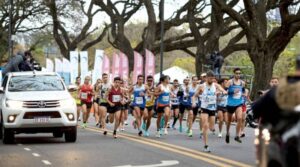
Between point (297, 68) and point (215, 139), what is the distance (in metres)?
13.9

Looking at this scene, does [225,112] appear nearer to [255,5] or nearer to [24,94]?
[24,94]

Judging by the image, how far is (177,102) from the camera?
25219 millimetres

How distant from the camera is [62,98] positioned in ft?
58.5

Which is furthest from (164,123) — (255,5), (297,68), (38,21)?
(38,21)

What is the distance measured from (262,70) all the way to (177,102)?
883 cm

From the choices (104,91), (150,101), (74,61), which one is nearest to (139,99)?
(150,101)

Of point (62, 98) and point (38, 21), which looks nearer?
point (62, 98)

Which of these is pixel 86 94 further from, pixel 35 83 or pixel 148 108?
pixel 35 83

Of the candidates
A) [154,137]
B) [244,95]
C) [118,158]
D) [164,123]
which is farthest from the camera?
[164,123]

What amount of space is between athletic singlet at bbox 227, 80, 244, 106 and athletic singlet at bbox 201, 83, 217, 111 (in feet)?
3.77

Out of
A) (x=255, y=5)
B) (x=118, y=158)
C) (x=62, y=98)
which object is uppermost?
(x=255, y=5)

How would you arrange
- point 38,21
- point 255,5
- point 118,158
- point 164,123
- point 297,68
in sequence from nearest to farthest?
point 297,68, point 118,158, point 164,123, point 255,5, point 38,21

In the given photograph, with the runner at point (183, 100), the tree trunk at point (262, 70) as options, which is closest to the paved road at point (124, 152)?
the runner at point (183, 100)

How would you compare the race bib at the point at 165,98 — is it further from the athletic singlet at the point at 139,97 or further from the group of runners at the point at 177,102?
the athletic singlet at the point at 139,97
